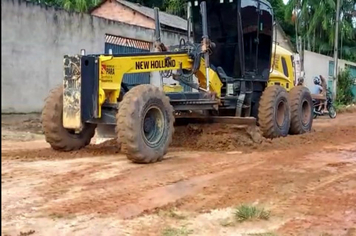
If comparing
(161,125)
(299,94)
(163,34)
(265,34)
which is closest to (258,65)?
(265,34)

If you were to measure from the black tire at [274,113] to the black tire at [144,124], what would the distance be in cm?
291

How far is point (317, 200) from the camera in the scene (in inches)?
207

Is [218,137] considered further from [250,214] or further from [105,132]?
[250,214]

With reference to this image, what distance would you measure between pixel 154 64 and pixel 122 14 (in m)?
21.5

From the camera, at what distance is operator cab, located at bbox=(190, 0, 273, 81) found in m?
10.4

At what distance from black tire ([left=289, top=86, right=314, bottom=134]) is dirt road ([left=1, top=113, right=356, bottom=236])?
2292 mm

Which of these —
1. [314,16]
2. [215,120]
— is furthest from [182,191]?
[314,16]

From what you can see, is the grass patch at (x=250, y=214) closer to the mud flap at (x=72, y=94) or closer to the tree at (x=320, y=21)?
the mud flap at (x=72, y=94)

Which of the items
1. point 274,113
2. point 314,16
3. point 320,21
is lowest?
point 274,113

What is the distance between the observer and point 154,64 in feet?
27.2

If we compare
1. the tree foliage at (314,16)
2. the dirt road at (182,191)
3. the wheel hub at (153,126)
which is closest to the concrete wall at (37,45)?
the dirt road at (182,191)

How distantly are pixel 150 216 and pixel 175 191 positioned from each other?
1.09 metres

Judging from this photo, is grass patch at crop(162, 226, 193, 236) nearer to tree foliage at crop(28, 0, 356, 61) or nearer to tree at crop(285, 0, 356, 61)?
tree foliage at crop(28, 0, 356, 61)

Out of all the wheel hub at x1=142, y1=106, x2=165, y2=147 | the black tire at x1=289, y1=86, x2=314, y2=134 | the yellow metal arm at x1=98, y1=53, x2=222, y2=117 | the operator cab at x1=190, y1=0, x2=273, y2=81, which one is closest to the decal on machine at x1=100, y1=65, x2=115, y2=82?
the yellow metal arm at x1=98, y1=53, x2=222, y2=117
